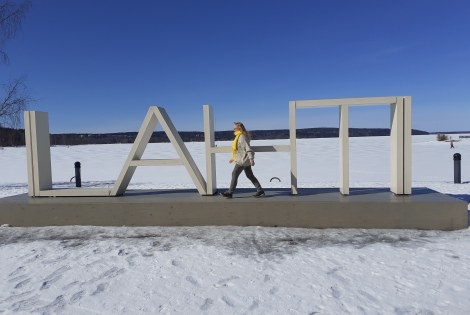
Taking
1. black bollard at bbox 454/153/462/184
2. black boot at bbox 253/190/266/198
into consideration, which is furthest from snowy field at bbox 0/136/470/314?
black bollard at bbox 454/153/462/184

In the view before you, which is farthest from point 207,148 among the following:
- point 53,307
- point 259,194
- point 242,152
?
point 53,307

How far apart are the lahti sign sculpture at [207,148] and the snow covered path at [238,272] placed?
4.69 feet

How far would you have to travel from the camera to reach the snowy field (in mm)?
3408

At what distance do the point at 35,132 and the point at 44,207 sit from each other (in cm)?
165

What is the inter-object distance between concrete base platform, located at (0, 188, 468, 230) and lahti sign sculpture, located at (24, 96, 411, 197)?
1.07 feet

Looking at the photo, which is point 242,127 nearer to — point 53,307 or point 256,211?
point 256,211

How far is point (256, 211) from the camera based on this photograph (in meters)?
6.15

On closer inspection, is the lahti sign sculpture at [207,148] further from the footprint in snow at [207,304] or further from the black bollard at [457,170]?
the black bollard at [457,170]

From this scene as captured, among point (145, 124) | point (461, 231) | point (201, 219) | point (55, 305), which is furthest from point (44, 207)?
point (461, 231)

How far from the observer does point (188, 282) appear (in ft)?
12.8

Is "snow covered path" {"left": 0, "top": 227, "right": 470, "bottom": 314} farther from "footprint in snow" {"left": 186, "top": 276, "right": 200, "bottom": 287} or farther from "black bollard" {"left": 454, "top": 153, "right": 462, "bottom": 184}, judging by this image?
"black bollard" {"left": 454, "top": 153, "right": 462, "bottom": 184}

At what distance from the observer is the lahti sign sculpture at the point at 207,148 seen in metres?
6.55

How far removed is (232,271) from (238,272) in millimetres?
79

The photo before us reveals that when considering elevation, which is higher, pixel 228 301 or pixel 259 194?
pixel 259 194
